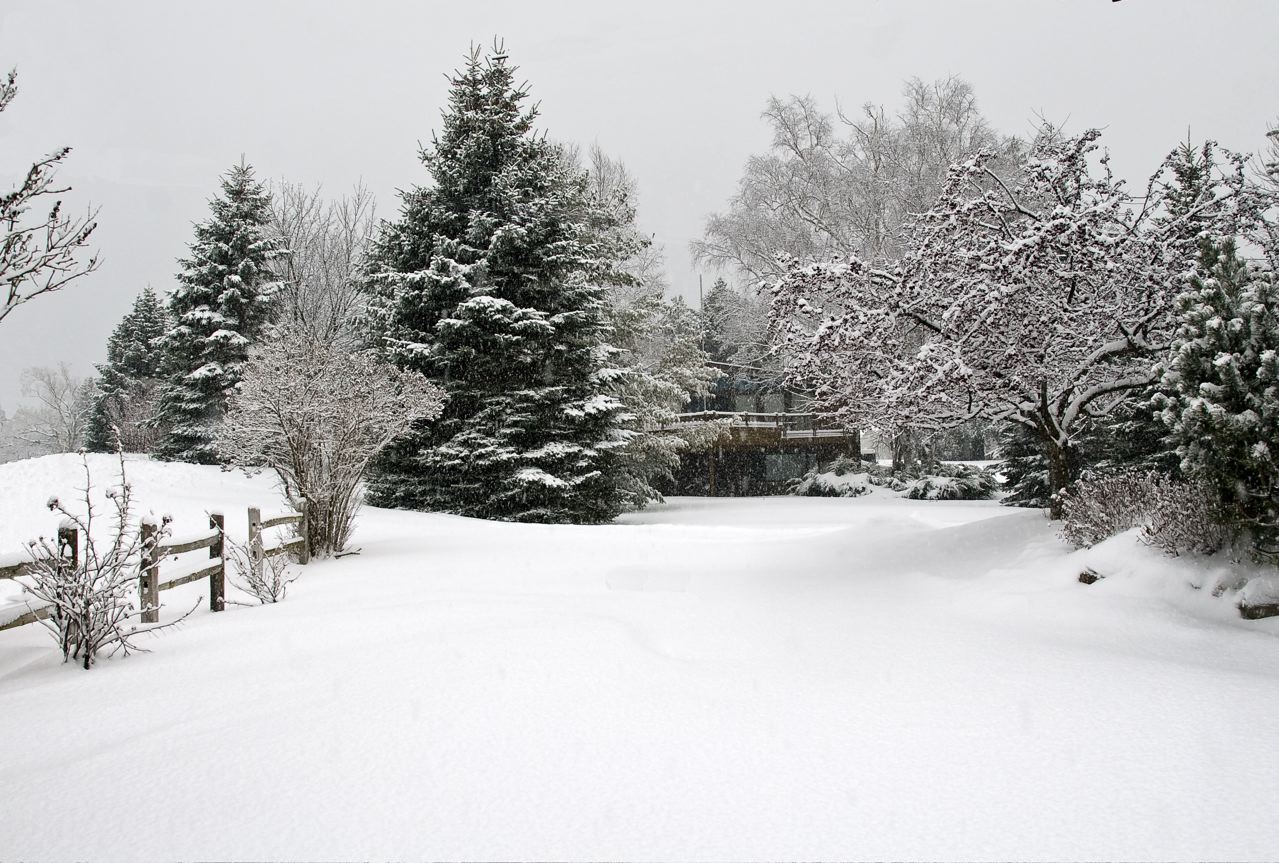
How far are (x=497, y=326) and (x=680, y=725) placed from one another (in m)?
14.8

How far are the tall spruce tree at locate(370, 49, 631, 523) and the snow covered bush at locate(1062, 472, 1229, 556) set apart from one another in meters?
11.6

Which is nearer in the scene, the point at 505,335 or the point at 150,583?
the point at 150,583

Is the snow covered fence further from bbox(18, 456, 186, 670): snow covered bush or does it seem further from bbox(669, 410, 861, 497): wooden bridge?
bbox(669, 410, 861, 497): wooden bridge

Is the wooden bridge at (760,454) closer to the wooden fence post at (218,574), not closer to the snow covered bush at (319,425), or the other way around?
the snow covered bush at (319,425)

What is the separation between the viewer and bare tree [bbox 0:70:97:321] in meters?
4.62

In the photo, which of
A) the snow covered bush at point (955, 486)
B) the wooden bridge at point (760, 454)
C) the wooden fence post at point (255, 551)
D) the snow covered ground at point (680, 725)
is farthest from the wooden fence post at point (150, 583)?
the wooden bridge at point (760, 454)

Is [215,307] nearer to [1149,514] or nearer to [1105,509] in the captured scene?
[1105,509]

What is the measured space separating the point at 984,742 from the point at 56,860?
4079 millimetres

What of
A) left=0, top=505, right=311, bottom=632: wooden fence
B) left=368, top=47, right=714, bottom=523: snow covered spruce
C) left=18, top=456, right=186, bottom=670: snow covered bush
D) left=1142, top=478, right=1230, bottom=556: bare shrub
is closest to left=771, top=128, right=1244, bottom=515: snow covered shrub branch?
left=1142, top=478, right=1230, bottom=556: bare shrub

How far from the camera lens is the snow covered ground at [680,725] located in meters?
3.04

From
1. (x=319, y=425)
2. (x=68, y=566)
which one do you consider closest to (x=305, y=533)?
(x=319, y=425)

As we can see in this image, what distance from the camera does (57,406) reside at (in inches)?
1897

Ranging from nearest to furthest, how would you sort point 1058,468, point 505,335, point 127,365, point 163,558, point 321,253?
point 163,558 → point 1058,468 → point 505,335 → point 321,253 → point 127,365

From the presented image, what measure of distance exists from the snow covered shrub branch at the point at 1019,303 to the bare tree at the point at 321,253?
70.4 feet
